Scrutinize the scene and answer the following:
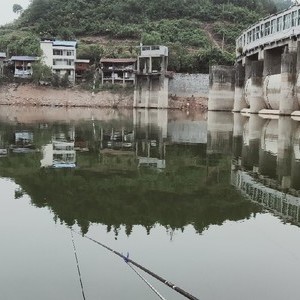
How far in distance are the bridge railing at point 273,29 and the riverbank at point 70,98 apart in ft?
64.1

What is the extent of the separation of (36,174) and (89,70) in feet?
262

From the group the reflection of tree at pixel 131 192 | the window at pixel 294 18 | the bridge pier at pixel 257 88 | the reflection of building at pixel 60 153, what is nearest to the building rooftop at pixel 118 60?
the bridge pier at pixel 257 88

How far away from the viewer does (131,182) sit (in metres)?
15.2

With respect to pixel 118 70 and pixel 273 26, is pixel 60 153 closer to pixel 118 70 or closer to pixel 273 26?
pixel 273 26

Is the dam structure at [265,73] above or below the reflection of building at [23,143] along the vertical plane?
above

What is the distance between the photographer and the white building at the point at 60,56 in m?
93.0

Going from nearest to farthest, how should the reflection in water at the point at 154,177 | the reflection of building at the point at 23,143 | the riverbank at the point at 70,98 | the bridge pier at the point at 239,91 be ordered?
the reflection in water at the point at 154,177, the reflection of building at the point at 23,143, the bridge pier at the point at 239,91, the riverbank at the point at 70,98

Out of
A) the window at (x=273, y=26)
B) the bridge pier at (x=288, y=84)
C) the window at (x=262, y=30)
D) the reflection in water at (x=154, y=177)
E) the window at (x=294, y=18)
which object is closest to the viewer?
the reflection in water at (x=154, y=177)

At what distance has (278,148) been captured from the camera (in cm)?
2352

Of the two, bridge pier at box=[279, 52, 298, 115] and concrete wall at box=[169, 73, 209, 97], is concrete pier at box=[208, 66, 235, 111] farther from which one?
bridge pier at box=[279, 52, 298, 115]

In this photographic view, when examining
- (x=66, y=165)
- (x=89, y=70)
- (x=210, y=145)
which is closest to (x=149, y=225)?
(x=66, y=165)

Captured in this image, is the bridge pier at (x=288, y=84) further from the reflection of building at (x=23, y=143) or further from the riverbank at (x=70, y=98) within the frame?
the riverbank at (x=70, y=98)

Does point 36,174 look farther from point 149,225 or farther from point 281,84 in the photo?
point 281,84

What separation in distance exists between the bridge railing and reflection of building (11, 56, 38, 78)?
40.8m
